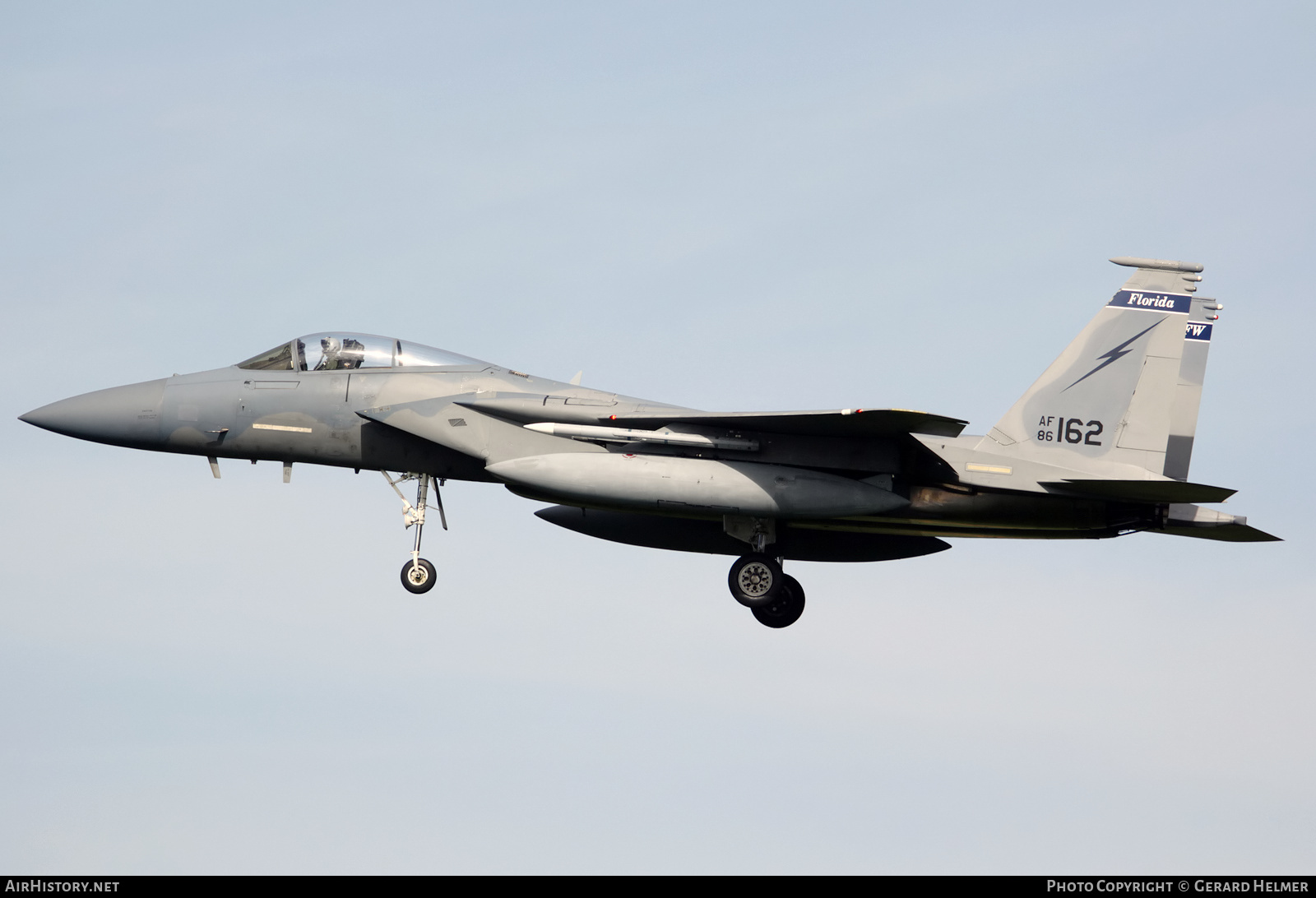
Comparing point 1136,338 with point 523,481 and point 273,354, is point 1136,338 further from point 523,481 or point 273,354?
point 273,354

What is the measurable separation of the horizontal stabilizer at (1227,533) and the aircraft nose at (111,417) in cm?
1290

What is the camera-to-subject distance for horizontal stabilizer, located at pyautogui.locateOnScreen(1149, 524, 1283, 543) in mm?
17641

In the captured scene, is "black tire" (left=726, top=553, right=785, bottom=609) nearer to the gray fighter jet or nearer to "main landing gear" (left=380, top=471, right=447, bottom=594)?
the gray fighter jet

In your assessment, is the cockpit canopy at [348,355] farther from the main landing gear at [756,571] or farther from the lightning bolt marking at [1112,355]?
the lightning bolt marking at [1112,355]

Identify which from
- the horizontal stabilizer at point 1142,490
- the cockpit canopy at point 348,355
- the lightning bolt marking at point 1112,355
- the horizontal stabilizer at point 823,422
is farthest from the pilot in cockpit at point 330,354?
the lightning bolt marking at point 1112,355

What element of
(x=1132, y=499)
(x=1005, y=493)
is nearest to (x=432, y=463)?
(x=1005, y=493)

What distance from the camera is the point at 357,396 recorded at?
1783 centimetres

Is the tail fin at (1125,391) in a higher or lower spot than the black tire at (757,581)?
higher

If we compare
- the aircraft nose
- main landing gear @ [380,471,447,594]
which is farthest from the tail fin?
the aircraft nose

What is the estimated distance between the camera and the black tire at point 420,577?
57.3 feet

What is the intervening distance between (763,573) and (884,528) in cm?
178

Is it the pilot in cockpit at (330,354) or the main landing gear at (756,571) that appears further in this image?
the pilot in cockpit at (330,354)

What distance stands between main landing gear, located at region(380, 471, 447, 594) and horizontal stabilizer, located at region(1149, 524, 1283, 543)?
9.14 meters
